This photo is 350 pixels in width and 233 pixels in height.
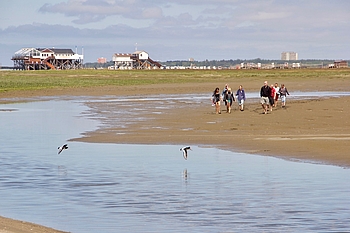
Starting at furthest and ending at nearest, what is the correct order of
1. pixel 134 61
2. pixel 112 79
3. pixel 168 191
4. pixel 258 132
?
1. pixel 134 61
2. pixel 112 79
3. pixel 258 132
4. pixel 168 191

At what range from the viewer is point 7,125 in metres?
27.8

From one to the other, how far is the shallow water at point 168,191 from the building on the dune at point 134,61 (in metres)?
173

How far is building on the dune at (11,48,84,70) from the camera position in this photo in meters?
170

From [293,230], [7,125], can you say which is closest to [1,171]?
[293,230]

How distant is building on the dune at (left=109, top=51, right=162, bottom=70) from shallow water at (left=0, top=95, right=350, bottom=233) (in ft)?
566

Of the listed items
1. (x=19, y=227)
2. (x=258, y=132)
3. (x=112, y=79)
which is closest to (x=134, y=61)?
(x=112, y=79)

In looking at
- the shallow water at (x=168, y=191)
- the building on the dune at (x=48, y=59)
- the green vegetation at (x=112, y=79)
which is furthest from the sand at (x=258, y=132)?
the building on the dune at (x=48, y=59)

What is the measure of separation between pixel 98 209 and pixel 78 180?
302cm

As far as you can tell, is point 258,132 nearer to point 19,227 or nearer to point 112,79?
point 19,227

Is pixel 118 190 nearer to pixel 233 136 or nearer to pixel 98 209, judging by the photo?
pixel 98 209

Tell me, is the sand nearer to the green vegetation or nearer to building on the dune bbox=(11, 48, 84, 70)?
the green vegetation

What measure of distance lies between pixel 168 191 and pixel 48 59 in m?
162

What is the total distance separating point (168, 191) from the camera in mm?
12305

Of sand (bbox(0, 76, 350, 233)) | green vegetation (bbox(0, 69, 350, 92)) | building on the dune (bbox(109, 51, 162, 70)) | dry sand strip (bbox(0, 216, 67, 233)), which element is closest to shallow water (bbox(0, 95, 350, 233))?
dry sand strip (bbox(0, 216, 67, 233))
